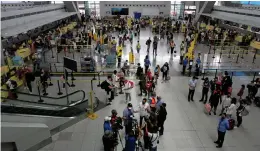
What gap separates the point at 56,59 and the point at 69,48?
8.67 feet

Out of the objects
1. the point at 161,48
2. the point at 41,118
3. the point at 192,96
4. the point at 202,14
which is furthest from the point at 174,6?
the point at 41,118

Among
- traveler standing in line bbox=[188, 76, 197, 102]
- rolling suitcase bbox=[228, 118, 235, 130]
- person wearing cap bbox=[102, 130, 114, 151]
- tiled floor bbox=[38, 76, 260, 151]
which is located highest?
traveler standing in line bbox=[188, 76, 197, 102]

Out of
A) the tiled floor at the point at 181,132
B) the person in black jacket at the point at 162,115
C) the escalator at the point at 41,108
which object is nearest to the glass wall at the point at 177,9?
the tiled floor at the point at 181,132

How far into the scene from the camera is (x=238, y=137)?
7379mm

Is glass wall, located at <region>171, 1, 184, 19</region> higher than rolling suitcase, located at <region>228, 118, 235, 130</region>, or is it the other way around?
glass wall, located at <region>171, 1, 184, 19</region>

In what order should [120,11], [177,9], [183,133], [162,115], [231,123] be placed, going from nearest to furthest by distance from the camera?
[162,115]
[183,133]
[231,123]
[120,11]
[177,9]

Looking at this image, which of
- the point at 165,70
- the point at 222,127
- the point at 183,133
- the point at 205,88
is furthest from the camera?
the point at 165,70

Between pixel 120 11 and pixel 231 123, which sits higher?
pixel 120 11

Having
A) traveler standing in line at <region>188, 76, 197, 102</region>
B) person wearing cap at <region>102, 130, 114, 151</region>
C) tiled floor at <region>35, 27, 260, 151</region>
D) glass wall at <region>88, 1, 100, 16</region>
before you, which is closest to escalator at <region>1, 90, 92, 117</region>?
tiled floor at <region>35, 27, 260, 151</region>

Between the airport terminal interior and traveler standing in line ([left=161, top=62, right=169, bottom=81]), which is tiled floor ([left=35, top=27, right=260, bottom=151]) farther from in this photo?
traveler standing in line ([left=161, top=62, right=169, bottom=81])

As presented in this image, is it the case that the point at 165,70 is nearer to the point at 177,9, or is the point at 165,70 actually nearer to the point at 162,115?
the point at 162,115

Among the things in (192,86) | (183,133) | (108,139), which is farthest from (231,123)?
(108,139)

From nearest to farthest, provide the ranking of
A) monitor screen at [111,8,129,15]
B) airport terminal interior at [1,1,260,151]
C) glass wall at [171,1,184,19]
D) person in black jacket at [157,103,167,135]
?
1. airport terminal interior at [1,1,260,151]
2. person in black jacket at [157,103,167,135]
3. monitor screen at [111,8,129,15]
4. glass wall at [171,1,184,19]

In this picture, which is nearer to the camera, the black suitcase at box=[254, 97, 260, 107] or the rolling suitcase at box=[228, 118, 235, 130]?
the rolling suitcase at box=[228, 118, 235, 130]
